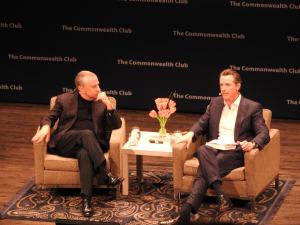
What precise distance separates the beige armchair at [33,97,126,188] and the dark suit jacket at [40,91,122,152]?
0.12m

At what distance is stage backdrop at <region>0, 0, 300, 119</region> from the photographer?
10.5m

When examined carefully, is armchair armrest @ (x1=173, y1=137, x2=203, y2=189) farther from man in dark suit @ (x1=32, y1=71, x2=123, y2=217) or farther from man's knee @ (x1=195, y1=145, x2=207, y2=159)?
man in dark suit @ (x1=32, y1=71, x2=123, y2=217)

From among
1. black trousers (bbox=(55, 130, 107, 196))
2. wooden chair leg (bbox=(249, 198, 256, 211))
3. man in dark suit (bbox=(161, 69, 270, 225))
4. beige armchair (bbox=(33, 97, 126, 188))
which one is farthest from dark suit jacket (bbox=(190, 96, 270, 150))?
black trousers (bbox=(55, 130, 107, 196))

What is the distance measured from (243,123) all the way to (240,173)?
48 centimetres

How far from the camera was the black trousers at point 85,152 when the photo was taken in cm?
766

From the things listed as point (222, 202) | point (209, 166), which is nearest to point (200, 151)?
point (209, 166)

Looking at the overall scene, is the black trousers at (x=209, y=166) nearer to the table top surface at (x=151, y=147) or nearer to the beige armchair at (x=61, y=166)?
the table top surface at (x=151, y=147)

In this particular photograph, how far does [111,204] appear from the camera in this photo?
7.85 meters

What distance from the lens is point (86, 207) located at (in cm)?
758

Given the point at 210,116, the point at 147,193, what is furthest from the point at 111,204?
the point at 210,116

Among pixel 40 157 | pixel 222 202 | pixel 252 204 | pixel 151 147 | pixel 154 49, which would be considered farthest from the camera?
pixel 154 49

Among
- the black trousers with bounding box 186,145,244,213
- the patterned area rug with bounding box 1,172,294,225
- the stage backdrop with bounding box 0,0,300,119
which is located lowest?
the patterned area rug with bounding box 1,172,294,225

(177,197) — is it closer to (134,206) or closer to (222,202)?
(134,206)

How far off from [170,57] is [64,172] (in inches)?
133
